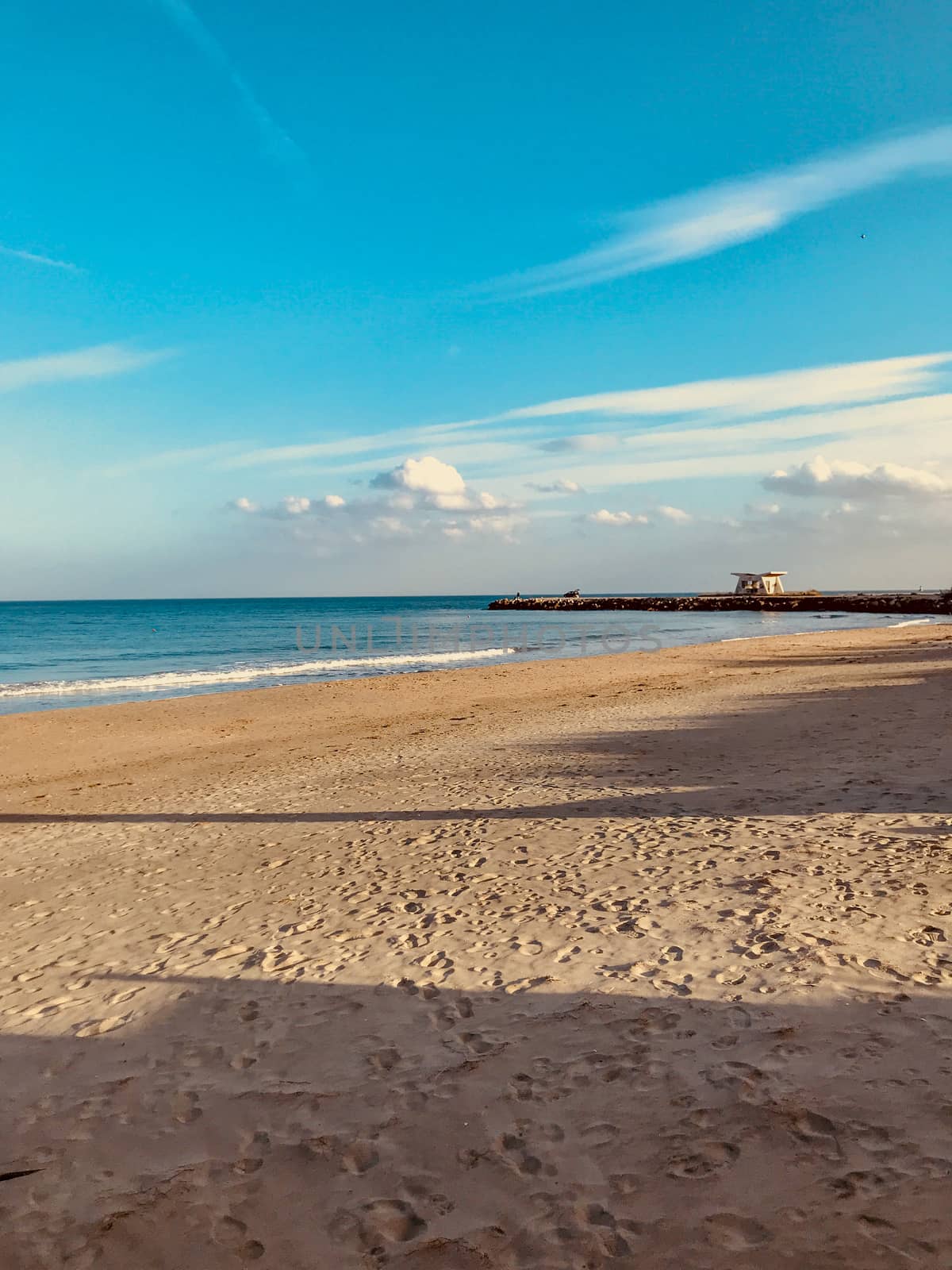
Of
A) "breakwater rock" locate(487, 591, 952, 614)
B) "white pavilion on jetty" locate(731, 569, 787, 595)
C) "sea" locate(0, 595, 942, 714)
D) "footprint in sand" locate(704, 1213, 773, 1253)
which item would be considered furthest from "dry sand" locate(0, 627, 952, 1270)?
"white pavilion on jetty" locate(731, 569, 787, 595)

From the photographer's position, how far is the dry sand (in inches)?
122

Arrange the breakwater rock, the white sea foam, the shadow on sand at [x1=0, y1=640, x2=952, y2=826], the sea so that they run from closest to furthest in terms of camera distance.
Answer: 1. the shadow on sand at [x1=0, y1=640, x2=952, y2=826]
2. the white sea foam
3. the sea
4. the breakwater rock

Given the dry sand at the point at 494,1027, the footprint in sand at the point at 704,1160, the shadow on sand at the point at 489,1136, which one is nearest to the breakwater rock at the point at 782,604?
the dry sand at the point at 494,1027

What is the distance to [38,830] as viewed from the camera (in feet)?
33.0

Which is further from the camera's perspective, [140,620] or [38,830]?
[140,620]

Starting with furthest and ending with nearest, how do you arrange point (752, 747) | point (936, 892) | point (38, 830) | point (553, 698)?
1. point (553, 698)
2. point (752, 747)
3. point (38, 830)
4. point (936, 892)

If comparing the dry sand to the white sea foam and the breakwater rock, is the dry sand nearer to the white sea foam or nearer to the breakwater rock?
the white sea foam

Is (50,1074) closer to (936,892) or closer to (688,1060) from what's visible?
(688,1060)

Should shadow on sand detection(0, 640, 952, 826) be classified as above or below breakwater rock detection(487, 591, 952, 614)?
below

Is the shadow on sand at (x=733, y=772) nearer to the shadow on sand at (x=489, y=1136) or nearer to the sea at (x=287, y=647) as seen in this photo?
the shadow on sand at (x=489, y=1136)

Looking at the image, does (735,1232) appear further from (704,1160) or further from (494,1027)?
(494,1027)

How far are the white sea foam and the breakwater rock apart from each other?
147 feet

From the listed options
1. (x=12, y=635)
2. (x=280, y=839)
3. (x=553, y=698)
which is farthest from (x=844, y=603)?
(x=280, y=839)

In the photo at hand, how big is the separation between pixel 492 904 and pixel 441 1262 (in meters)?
3.31
